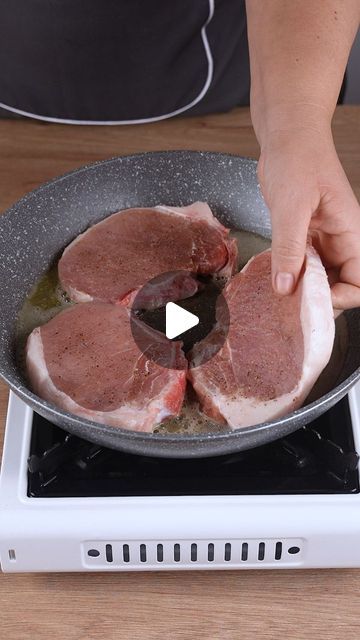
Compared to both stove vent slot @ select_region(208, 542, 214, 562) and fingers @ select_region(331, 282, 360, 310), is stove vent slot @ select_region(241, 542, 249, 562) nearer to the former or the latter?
stove vent slot @ select_region(208, 542, 214, 562)

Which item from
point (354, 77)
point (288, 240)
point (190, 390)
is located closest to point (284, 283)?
point (288, 240)

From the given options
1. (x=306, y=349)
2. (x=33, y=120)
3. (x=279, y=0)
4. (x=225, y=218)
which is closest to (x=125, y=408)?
(x=306, y=349)

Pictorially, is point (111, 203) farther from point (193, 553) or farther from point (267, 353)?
point (193, 553)

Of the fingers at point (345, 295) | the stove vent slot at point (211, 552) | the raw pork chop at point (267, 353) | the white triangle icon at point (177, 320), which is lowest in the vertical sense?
the stove vent slot at point (211, 552)

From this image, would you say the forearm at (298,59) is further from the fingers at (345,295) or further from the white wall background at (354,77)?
the white wall background at (354,77)

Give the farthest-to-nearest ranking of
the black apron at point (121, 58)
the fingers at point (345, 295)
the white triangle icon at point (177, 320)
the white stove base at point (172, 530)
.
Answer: the black apron at point (121, 58) < the white triangle icon at point (177, 320) < the fingers at point (345, 295) < the white stove base at point (172, 530)

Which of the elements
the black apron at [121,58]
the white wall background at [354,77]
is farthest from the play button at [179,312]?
the white wall background at [354,77]

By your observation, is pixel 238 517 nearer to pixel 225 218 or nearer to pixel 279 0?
pixel 225 218

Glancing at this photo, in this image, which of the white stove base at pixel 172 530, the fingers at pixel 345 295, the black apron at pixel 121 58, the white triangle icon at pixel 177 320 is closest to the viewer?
the white stove base at pixel 172 530
